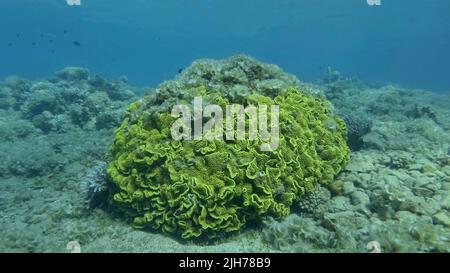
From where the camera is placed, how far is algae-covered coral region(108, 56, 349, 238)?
6.26 metres

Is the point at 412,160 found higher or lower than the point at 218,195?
higher

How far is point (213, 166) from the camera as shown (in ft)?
21.1

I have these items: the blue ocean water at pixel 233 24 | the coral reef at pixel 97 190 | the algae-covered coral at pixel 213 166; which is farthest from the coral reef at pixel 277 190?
the blue ocean water at pixel 233 24

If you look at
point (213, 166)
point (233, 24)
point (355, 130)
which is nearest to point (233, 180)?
point (213, 166)

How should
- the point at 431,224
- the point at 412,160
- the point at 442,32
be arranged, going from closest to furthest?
the point at 431,224
the point at 412,160
the point at 442,32

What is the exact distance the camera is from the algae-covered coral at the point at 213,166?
6.26 metres

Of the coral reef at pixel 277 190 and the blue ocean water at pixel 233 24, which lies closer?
the coral reef at pixel 277 190

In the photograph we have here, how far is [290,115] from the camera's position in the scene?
749 cm

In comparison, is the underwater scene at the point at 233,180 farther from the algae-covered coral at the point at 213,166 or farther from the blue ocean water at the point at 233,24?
the blue ocean water at the point at 233,24

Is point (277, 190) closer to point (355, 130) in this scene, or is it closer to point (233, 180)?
point (233, 180)

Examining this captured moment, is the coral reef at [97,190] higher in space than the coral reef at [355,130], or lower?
lower

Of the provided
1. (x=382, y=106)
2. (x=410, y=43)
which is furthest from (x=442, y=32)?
(x=382, y=106)
